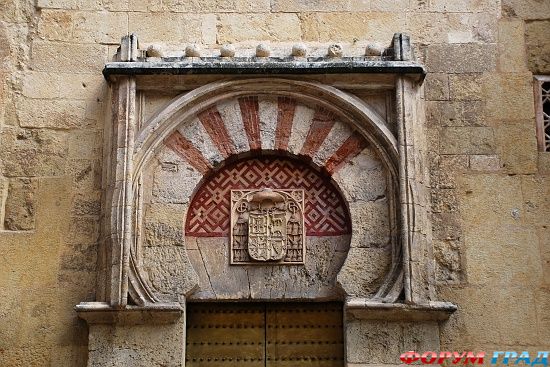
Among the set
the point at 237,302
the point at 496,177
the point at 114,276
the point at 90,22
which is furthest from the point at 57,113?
the point at 496,177

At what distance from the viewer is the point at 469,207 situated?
5785 millimetres

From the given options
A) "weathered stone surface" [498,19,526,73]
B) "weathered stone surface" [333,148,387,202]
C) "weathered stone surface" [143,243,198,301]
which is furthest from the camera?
"weathered stone surface" [498,19,526,73]

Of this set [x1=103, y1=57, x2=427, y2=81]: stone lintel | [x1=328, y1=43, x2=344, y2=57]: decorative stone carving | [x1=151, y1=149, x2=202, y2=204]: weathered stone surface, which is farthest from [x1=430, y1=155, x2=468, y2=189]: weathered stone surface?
[x1=151, y1=149, x2=202, y2=204]: weathered stone surface

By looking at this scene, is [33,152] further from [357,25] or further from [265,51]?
[357,25]

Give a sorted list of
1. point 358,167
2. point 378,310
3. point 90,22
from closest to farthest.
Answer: point 378,310 < point 358,167 < point 90,22

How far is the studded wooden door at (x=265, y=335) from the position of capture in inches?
220

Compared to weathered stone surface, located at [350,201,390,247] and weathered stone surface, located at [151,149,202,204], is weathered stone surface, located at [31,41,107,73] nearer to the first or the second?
weathered stone surface, located at [151,149,202,204]

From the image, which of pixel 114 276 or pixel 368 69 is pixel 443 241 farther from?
pixel 114 276

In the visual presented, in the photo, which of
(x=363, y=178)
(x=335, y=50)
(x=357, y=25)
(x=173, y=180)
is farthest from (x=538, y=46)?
(x=173, y=180)

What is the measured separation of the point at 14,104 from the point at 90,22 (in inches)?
30.4

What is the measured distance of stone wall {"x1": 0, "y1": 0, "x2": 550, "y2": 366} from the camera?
18.3 ft

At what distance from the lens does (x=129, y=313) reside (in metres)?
5.39

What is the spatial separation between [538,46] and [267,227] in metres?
2.24

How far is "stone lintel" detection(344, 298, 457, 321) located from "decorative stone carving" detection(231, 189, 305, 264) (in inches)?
18.6
